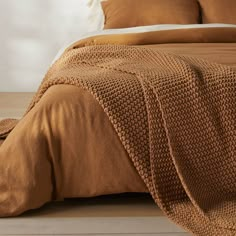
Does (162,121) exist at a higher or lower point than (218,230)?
higher

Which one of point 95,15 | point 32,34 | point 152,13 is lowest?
point 32,34

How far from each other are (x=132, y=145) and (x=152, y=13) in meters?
1.98

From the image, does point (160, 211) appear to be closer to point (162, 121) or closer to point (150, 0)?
point (162, 121)

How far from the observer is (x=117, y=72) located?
210 centimetres

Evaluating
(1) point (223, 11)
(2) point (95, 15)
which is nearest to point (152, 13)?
(1) point (223, 11)

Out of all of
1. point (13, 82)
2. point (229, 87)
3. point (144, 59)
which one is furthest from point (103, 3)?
point (229, 87)

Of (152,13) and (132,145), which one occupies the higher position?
(132,145)

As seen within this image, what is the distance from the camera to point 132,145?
190 centimetres

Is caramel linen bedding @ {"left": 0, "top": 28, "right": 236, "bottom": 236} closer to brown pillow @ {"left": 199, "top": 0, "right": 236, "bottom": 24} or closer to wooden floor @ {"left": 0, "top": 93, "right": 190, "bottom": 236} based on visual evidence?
wooden floor @ {"left": 0, "top": 93, "right": 190, "bottom": 236}

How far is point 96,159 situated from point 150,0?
2.05m

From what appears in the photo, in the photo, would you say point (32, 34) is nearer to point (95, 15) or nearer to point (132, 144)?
point (95, 15)

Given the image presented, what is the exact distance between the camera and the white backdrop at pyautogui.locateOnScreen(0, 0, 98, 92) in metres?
4.34

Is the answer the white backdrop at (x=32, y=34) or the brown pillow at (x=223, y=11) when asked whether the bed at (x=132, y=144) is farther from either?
the white backdrop at (x=32, y=34)

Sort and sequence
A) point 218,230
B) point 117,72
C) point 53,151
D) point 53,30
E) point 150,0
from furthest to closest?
point 53,30 → point 150,0 → point 117,72 → point 53,151 → point 218,230
